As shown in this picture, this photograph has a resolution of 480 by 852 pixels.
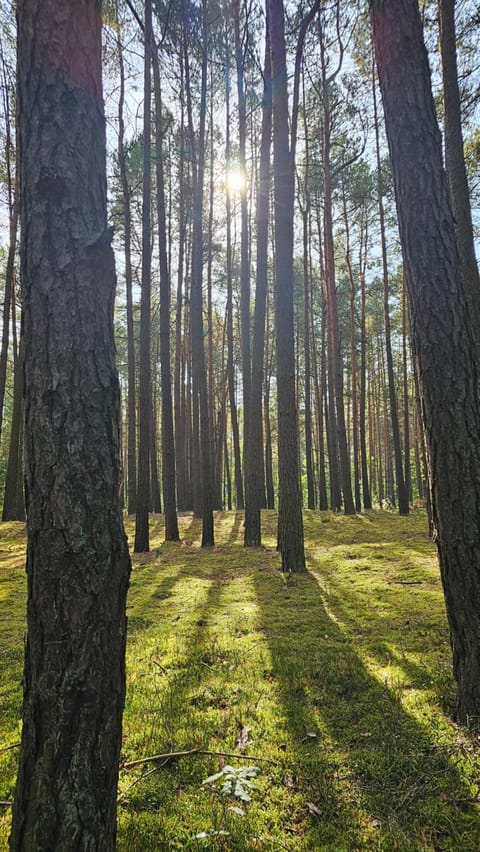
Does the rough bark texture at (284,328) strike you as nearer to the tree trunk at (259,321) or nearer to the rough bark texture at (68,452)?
the tree trunk at (259,321)

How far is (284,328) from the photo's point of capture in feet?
21.3

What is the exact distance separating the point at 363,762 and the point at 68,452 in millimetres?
2105

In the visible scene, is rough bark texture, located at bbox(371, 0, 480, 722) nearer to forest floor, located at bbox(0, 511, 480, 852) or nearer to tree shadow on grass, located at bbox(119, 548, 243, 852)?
forest floor, located at bbox(0, 511, 480, 852)

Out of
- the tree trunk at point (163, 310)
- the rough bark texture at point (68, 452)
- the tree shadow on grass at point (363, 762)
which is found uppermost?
the tree trunk at point (163, 310)

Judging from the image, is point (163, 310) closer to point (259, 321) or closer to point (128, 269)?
point (259, 321)

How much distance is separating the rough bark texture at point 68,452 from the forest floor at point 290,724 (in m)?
0.66

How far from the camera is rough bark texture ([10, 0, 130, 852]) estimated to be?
142 cm

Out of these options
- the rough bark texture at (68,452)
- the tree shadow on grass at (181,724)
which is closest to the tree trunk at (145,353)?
the tree shadow on grass at (181,724)

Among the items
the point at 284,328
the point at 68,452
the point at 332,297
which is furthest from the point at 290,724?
the point at 332,297

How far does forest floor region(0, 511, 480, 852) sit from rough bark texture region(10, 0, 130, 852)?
0.66 m

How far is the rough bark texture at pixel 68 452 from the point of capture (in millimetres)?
1420

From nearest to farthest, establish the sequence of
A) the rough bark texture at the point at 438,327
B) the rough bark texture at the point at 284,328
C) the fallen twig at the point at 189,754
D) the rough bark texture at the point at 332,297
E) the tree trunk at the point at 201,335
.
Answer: the fallen twig at the point at 189,754 → the rough bark texture at the point at 438,327 → the rough bark texture at the point at 284,328 → the tree trunk at the point at 201,335 → the rough bark texture at the point at 332,297

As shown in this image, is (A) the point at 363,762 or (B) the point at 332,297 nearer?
(A) the point at 363,762

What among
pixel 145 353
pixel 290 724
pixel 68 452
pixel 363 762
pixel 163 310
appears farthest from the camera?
pixel 163 310
